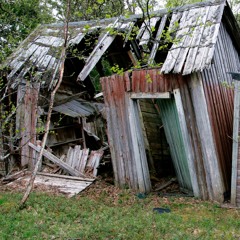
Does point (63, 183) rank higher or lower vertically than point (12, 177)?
lower

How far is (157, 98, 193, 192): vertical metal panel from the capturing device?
742 centimetres

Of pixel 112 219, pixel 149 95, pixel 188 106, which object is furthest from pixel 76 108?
pixel 112 219

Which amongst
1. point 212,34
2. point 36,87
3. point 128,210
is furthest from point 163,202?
point 36,87

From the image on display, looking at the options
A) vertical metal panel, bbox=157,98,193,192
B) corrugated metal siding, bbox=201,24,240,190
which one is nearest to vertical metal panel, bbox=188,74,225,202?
corrugated metal siding, bbox=201,24,240,190

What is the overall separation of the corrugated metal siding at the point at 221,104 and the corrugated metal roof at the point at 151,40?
69 centimetres

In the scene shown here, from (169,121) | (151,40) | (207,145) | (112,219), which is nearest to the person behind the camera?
(112,219)

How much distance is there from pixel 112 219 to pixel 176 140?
121 inches

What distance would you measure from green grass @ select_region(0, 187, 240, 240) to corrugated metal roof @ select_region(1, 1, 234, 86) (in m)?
3.07

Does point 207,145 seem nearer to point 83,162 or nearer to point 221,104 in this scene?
point 221,104

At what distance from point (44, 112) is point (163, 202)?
474 centimetres

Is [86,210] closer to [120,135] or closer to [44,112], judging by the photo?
[120,135]

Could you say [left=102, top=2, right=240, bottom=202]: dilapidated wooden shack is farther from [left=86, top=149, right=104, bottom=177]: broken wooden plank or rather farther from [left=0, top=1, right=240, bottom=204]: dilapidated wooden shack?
[left=86, top=149, right=104, bottom=177]: broken wooden plank

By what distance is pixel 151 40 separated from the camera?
290 inches

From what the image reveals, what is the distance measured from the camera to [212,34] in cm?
705
